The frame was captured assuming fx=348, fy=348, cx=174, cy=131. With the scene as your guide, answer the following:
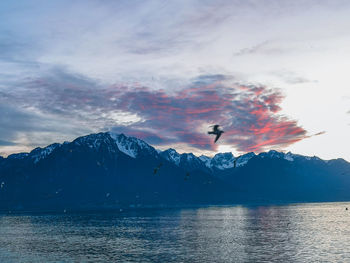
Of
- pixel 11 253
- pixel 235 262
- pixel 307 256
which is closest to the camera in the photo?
pixel 235 262

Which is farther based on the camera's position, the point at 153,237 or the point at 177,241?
the point at 153,237

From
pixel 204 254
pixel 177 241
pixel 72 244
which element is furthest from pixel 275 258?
pixel 72 244

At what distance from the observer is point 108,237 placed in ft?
445

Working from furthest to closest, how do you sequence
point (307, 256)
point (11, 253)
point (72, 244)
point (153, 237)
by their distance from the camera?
point (153, 237) < point (72, 244) < point (11, 253) < point (307, 256)

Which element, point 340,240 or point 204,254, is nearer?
point 204,254

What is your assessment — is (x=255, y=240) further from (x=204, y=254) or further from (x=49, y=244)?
(x=49, y=244)

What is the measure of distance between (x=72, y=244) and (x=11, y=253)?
20.5 meters

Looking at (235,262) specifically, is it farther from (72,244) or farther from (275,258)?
(72,244)

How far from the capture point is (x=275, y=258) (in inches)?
3489

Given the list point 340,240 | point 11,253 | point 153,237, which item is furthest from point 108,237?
point 340,240

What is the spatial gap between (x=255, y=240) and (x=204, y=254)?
33.8m

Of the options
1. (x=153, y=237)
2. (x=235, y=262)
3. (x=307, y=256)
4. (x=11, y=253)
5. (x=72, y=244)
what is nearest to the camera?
(x=235, y=262)

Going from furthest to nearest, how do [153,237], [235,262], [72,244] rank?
[153,237]
[72,244]
[235,262]

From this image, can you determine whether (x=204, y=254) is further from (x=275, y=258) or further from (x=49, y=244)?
(x=49, y=244)
